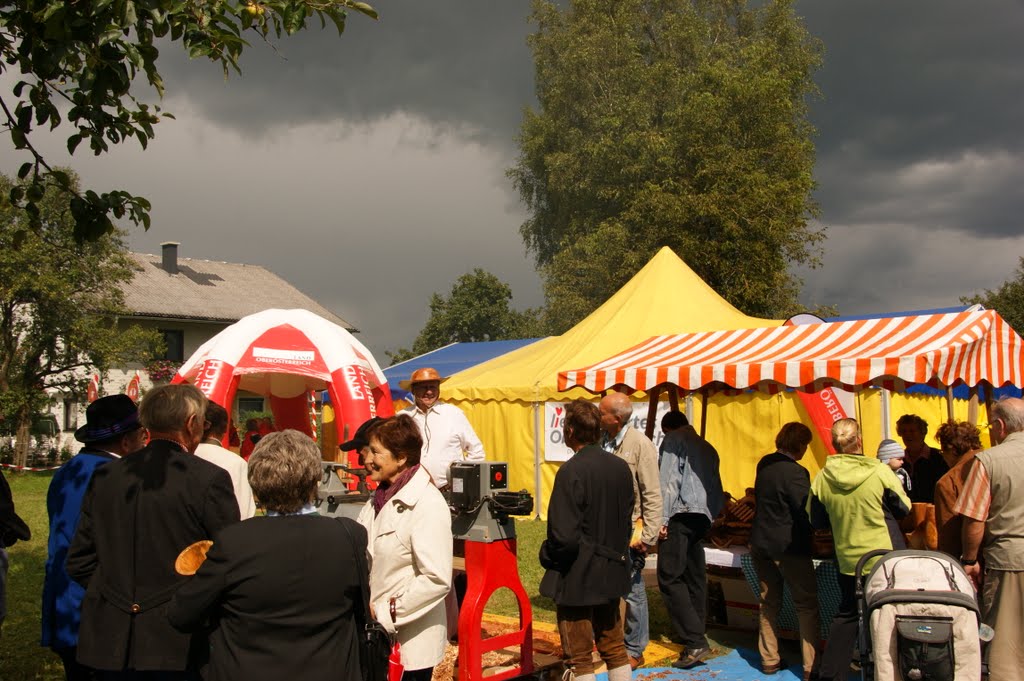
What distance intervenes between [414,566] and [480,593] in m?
1.80

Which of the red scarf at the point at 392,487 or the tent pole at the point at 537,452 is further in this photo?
the tent pole at the point at 537,452

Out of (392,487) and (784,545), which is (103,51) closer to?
(392,487)

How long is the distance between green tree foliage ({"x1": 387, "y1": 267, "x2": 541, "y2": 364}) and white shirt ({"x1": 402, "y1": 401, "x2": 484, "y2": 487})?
172 feet

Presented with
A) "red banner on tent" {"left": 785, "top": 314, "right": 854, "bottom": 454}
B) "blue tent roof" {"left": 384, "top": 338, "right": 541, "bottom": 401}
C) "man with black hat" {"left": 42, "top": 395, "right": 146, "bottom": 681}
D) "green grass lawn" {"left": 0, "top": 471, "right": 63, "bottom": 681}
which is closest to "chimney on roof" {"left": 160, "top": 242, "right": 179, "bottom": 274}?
"blue tent roof" {"left": 384, "top": 338, "right": 541, "bottom": 401}

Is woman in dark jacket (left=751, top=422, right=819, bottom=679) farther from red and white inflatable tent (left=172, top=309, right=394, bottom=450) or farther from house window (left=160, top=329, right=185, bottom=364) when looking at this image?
house window (left=160, top=329, right=185, bottom=364)

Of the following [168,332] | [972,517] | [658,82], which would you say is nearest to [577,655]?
[972,517]

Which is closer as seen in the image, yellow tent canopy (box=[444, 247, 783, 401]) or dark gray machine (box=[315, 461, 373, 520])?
dark gray machine (box=[315, 461, 373, 520])

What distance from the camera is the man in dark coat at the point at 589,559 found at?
4902 millimetres

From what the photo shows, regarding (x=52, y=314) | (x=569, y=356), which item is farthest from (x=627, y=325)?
(x=52, y=314)

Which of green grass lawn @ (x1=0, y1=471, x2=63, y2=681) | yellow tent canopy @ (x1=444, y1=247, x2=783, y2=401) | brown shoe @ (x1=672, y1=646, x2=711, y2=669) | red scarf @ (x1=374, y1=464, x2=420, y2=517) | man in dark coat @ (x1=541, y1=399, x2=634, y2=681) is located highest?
yellow tent canopy @ (x1=444, y1=247, x2=783, y2=401)

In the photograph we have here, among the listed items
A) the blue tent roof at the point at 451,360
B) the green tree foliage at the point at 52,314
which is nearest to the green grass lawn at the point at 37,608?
the blue tent roof at the point at 451,360

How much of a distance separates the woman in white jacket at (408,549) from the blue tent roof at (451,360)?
51.5 feet

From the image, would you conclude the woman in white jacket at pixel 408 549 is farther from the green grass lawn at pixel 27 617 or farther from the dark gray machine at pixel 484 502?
the green grass lawn at pixel 27 617

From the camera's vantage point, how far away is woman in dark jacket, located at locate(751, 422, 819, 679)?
606 centimetres
